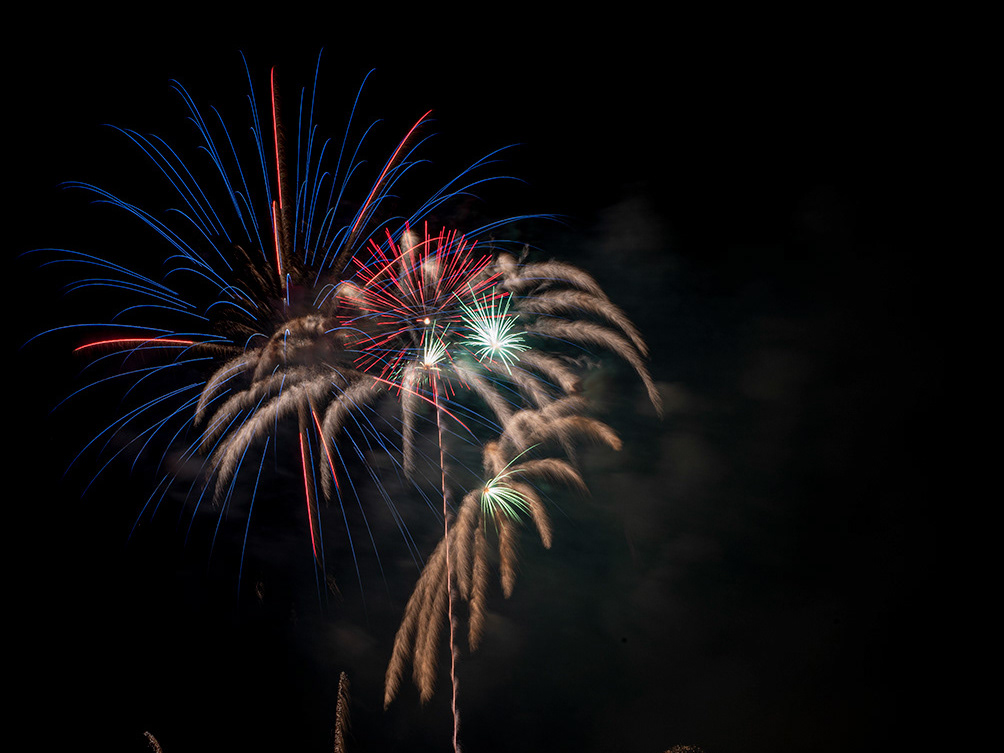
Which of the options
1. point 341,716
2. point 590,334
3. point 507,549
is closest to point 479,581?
point 507,549

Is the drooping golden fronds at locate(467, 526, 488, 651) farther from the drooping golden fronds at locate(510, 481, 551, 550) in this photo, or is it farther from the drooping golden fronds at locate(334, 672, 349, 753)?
the drooping golden fronds at locate(334, 672, 349, 753)

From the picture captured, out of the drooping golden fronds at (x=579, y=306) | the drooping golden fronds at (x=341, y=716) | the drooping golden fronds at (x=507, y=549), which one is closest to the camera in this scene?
the drooping golden fronds at (x=579, y=306)

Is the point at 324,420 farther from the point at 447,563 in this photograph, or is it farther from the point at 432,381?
the point at 447,563

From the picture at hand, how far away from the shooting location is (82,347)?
32.2 ft

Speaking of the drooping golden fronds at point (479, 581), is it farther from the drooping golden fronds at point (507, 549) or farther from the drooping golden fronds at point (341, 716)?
the drooping golden fronds at point (341, 716)

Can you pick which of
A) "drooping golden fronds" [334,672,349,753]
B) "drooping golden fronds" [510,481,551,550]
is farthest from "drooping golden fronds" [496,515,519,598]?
"drooping golden fronds" [334,672,349,753]

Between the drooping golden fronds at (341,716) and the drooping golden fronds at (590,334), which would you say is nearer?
the drooping golden fronds at (590,334)

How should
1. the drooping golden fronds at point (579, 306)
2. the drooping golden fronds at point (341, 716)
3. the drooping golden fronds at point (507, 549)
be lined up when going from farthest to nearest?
the drooping golden fronds at point (341, 716) < the drooping golden fronds at point (507, 549) < the drooping golden fronds at point (579, 306)

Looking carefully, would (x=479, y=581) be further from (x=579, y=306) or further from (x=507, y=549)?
(x=579, y=306)

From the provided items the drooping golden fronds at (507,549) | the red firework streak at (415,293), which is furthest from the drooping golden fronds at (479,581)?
the red firework streak at (415,293)

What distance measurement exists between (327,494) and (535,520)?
4393 mm

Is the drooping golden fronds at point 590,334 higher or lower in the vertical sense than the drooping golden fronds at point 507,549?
higher

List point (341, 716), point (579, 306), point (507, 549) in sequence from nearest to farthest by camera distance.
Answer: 1. point (579, 306)
2. point (507, 549)
3. point (341, 716)

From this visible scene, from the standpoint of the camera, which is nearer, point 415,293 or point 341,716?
point 415,293
